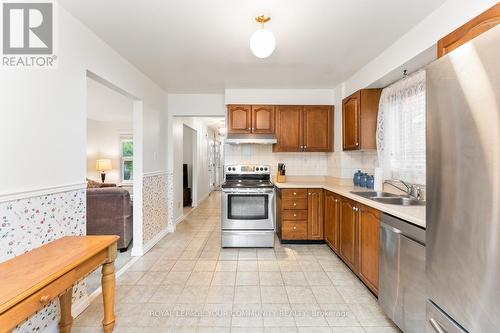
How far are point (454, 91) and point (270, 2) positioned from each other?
1329 mm

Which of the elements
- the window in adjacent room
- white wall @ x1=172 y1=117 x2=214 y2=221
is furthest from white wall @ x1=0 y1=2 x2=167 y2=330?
the window in adjacent room

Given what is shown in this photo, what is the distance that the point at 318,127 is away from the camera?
4.13 m

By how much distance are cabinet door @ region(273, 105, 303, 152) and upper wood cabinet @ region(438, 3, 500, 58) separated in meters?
2.33

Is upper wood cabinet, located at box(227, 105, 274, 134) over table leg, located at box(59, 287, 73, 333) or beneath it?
over

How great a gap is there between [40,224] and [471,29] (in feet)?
9.68

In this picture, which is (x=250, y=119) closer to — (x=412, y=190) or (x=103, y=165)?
(x=412, y=190)

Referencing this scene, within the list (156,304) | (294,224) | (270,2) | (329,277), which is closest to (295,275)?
(329,277)

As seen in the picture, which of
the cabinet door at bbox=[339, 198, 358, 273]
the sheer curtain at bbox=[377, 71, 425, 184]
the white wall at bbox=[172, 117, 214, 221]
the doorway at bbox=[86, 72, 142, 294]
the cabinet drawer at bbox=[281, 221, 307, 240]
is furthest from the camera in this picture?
the white wall at bbox=[172, 117, 214, 221]

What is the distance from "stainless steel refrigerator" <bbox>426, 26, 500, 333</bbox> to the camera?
93 centimetres

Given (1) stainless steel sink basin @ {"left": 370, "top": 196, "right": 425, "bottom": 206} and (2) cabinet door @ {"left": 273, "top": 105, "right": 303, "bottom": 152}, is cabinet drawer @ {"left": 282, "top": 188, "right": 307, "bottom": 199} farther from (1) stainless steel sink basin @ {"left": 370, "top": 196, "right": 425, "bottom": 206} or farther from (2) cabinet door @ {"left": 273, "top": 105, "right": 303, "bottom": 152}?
(1) stainless steel sink basin @ {"left": 370, "top": 196, "right": 425, "bottom": 206}

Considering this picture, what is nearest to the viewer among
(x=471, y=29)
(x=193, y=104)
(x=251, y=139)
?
(x=471, y=29)

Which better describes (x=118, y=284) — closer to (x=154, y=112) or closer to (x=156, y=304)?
(x=156, y=304)

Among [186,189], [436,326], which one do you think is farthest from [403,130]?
[186,189]

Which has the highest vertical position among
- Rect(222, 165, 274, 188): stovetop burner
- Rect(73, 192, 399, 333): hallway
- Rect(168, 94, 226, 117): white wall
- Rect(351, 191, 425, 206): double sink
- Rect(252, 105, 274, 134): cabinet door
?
Rect(168, 94, 226, 117): white wall
